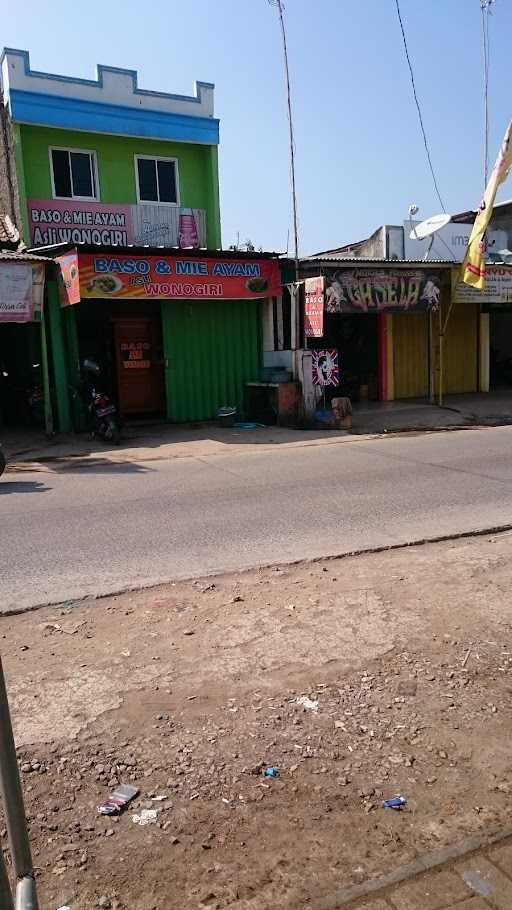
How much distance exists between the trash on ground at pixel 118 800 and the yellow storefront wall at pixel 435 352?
16.2 metres

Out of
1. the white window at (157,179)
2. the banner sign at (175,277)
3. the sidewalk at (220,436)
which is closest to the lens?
the sidewalk at (220,436)

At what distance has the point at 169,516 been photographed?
24.1ft

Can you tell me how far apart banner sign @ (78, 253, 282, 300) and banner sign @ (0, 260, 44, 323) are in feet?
2.75

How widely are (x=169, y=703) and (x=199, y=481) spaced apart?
587 cm

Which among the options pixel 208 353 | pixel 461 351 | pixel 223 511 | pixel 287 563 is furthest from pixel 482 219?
pixel 287 563

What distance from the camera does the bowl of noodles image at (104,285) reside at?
13.0m

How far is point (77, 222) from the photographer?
17266mm

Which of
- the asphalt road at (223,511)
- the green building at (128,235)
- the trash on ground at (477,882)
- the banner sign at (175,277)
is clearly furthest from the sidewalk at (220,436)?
the trash on ground at (477,882)

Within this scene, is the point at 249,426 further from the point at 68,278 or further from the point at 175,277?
the point at 68,278

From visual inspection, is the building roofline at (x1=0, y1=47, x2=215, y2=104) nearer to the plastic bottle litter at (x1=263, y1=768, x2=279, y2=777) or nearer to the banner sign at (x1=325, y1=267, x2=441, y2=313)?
the banner sign at (x1=325, y1=267, x2=441, y2=313)

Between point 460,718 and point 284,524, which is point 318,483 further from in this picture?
point 460,718

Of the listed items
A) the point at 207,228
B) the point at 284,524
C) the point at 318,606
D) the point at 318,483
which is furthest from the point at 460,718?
the point at 207,228

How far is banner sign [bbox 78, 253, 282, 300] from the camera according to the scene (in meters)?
13.0

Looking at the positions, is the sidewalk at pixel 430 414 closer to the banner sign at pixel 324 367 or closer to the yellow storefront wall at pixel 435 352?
the yellow storefront wall at pixel 435 352
